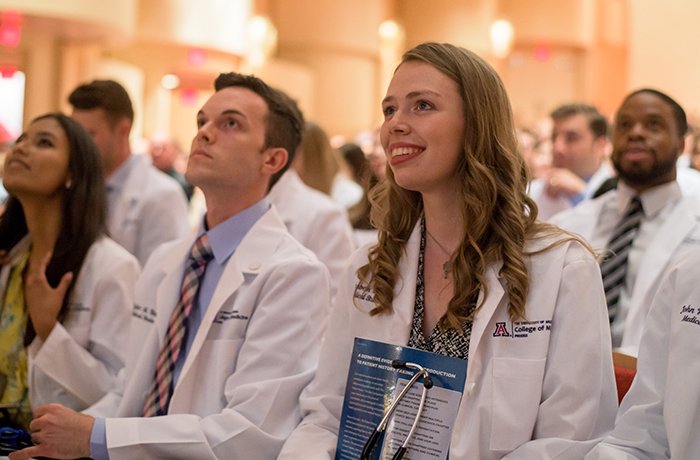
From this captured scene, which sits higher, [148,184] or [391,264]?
[148,184]

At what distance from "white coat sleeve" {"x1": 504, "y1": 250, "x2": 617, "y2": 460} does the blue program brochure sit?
0.62 feet

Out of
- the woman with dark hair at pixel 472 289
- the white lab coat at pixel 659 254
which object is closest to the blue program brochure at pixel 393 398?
the woman with dark hair at pixel 472 289

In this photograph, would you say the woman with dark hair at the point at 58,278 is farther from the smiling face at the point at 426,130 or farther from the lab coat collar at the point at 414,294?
the smiling face at the point at 426,130

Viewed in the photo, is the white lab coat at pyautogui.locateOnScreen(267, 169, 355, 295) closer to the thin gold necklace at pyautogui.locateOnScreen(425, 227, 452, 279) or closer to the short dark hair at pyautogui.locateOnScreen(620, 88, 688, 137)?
the short dark hair at pyautogui.locateOnScreen(620, 88, 688, 137)

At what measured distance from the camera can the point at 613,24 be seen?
21.9 m

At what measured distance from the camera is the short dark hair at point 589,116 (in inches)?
250

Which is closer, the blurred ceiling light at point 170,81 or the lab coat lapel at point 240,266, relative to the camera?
the lab coat lapel at point 240,266

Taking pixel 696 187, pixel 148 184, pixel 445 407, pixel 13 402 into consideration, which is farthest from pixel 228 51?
pixel 445 407

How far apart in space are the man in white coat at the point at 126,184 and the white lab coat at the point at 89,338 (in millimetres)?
1238

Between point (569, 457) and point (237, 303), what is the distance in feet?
3.56

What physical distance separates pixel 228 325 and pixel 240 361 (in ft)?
0.39

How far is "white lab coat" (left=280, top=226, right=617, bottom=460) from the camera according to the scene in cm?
217

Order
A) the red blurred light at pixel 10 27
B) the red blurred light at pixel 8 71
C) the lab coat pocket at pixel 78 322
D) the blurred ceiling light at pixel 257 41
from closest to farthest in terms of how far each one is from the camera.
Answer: the lab coat pocket at pixel 78 322 < the red blurred light at pixel 10 27 < the red blurred light at pixel 8 71 < the blurred ceiling light at pixel 257 41

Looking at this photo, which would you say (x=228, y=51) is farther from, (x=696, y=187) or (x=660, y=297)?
(x=660, y=297)
